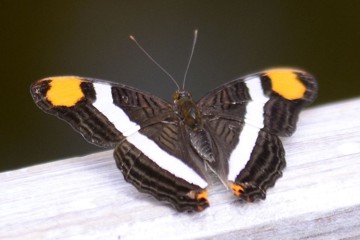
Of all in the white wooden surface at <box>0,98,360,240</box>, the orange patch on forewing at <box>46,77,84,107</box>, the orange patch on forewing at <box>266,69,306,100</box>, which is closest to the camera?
the white wooden surface at <box>0,98,360,240</box>

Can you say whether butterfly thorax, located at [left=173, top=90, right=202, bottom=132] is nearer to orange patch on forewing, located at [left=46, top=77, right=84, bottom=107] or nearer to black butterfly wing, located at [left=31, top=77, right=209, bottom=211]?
black butterfly wing, located at [left=31, top=77, right=209, bottom=211]

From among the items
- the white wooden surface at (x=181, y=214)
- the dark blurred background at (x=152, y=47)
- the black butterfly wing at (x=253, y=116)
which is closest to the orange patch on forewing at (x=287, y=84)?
the black butterfly wing at (x=253, y=116)

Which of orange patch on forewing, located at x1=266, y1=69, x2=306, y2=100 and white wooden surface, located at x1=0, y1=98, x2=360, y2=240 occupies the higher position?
white wooden surface, located at x1=0, y1=98, x2=360, y2=240

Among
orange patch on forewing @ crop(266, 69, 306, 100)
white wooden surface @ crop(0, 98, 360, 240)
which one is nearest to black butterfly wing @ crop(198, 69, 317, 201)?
orange patch on forewing @ crop(266, 69, 306, 100)

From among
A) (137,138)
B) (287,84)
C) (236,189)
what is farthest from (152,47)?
(236,189)

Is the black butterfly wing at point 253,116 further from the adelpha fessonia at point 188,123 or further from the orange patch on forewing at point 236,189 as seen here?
the orange patch on forewing at point 236,189
